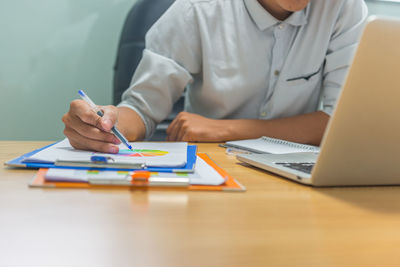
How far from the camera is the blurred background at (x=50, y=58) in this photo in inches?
61.7

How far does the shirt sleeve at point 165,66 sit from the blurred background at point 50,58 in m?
0.63

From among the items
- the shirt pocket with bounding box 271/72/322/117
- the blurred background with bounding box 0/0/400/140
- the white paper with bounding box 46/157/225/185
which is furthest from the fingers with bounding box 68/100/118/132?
the blurred background with bounding box 0/0/400/140

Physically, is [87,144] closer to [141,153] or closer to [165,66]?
[141,153]

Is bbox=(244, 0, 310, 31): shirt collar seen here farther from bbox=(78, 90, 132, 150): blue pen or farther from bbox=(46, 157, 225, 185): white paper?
bbox=(46, 157, 225, 185): white paper

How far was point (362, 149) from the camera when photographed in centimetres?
39

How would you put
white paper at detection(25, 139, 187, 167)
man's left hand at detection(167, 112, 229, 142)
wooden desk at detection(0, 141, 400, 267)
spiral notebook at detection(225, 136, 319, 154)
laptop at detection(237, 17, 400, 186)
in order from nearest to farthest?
wooden desk at detection(0, 141, 400, 267) → laptop at detection(237, 17, 400, 186) → white paper at detection(25, 139, 187, 167) → spiral notebook at detection(225, 136, 319, 154) → man's left hand at detection(167, 112, 229, 142)

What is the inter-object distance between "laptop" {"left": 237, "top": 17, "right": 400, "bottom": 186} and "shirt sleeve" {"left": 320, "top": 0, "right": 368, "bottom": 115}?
658mm

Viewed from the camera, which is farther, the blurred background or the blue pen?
the blurred background

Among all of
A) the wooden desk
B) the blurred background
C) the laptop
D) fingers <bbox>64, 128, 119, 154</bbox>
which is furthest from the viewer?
the blurred background

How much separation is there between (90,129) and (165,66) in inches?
19.3

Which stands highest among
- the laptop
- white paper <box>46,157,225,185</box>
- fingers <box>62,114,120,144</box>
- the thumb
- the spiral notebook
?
the laptop

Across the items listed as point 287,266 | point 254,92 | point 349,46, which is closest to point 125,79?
point 254,92

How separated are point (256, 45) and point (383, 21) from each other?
768 mm

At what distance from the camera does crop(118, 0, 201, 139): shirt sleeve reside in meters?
1.04
